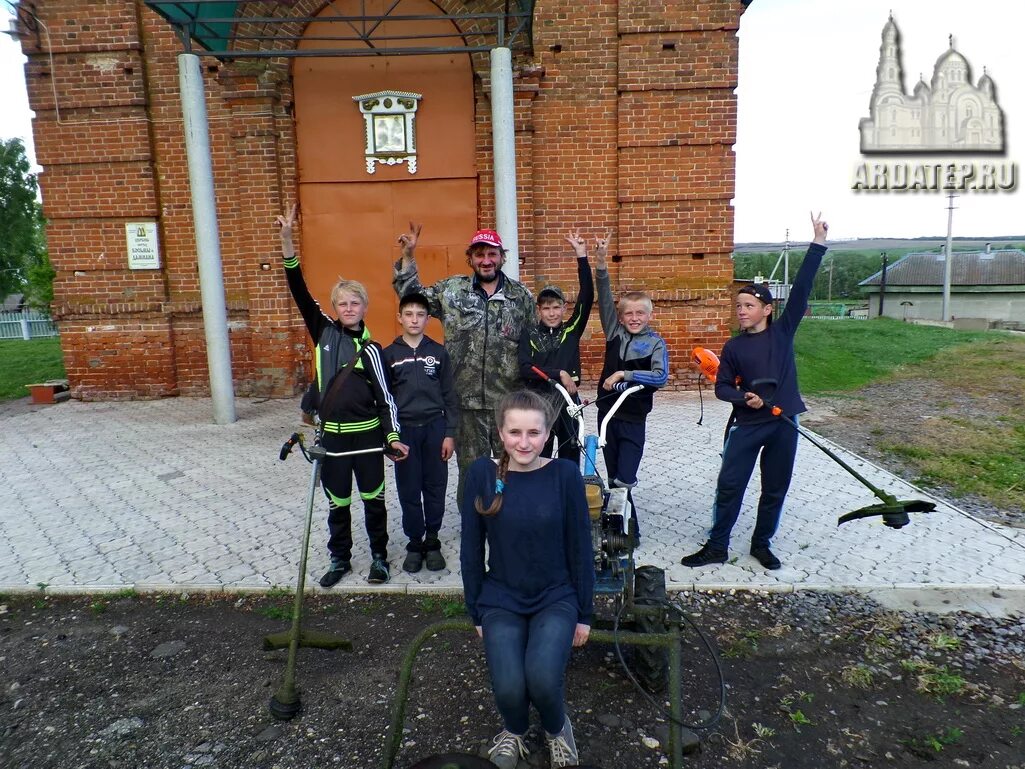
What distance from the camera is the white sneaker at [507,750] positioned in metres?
2.57

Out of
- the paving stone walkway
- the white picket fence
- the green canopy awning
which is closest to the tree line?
the white picket fence

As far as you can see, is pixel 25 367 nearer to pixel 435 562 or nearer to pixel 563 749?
pixel 435 562

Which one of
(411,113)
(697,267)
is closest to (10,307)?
(411,113)

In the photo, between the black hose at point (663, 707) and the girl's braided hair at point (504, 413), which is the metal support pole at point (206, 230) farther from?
the black hose at point (663, 707)

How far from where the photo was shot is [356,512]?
5.47m

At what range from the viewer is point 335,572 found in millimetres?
4176

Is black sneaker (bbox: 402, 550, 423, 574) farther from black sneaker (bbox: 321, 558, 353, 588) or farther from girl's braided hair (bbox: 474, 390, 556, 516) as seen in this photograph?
girl's braided hair (bbox: 474, 390, 556, 516)

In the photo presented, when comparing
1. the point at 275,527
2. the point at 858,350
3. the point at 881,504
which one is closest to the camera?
the point at 881,504

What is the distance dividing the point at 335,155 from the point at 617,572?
26.4 feet

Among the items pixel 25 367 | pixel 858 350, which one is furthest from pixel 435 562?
pixel 25 367

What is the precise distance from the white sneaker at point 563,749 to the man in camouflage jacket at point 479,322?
2.11 metres

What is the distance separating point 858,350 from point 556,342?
13058mm

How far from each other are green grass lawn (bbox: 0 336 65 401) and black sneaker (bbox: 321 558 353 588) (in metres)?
9.78

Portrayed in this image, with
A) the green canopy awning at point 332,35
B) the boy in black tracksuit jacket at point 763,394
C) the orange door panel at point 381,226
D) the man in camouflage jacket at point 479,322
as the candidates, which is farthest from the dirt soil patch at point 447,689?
the green canopy awning at point 332,35
